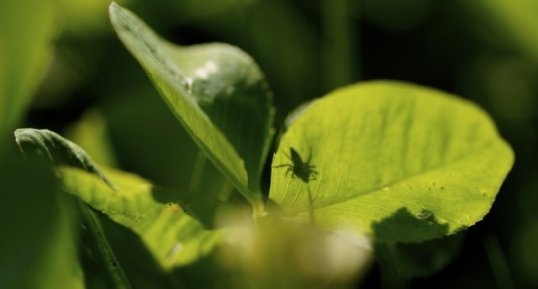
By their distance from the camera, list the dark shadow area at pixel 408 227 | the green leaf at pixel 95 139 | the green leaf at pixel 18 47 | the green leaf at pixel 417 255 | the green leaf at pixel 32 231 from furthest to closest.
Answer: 1. the green leaf at pixel 95 139
2. the green leaf at pixel 417 255
3. the dark shadow area at pixel 408 227
4. the green leaf at pixel 18 47
5. the green leaf at pixel 32 231

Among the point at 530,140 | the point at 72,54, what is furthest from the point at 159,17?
the point at 530,140

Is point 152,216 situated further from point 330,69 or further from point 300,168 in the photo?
point 330,69

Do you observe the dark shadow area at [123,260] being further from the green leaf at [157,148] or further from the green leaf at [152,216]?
the green leaf at [157,148]

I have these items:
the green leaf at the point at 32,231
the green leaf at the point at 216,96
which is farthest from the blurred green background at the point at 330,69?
the green leaf at the point at 32,231

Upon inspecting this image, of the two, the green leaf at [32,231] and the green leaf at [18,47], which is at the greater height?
the green leaf at [18,47]

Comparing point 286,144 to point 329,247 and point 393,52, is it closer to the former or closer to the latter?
point 329,247

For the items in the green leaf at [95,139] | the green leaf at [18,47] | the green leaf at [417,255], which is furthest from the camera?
the green leaf at [95,139]
